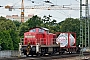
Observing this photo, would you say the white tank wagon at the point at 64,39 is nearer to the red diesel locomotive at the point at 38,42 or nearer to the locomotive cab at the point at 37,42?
the red diesel locomotive at the point at 38,42

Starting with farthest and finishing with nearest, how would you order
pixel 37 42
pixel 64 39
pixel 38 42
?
pixel 64 39
pixel 38 42
pixel 37 42

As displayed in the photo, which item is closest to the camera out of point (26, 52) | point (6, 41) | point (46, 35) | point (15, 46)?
point (26, 52)

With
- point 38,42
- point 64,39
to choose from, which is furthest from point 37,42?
point 64,39

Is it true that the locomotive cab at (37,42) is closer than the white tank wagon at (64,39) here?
Yes

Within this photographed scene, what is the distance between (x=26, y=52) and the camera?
36969mm

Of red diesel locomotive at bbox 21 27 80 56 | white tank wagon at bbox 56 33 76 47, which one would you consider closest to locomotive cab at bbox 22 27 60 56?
red diesel locomotive at bbox 21 27 80 56

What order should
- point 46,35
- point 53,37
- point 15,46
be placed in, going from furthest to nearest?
point 15,46, point 53,37, point 46,35

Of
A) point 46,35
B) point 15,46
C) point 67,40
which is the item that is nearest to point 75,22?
point 15,46

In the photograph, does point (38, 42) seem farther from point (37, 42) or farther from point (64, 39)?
point (64, 39)

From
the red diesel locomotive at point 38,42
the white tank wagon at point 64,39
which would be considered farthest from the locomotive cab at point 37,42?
the white tank wagon at point 64,39

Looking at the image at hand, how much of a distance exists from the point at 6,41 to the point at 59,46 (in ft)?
42.0

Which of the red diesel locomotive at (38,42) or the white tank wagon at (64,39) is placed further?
the white tank wagon at (64,39)

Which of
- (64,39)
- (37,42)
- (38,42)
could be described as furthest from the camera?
(64,39)

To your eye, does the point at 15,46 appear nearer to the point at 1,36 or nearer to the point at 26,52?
the point at 1,36
